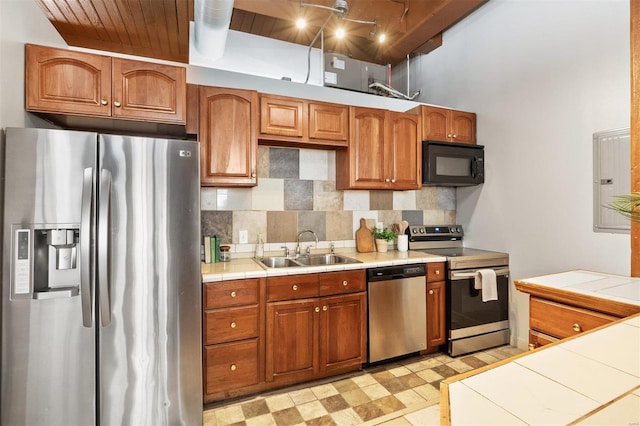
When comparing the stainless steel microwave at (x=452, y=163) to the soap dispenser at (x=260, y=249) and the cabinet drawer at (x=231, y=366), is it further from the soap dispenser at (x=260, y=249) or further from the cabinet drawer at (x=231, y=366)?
the cabinet drawer at (x=231, y=366)

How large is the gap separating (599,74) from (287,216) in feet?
8.94

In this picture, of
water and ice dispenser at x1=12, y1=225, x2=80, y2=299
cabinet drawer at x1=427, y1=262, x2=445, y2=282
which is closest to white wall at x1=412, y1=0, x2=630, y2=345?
cabinet drawer at x1=427, y1=262, x2=445, y2=282

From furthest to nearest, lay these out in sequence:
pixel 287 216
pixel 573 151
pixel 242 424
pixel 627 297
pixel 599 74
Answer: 1. pixel 287 216
2. pixel 573 151
3. pixel 599 74
4. pixel 242 424
5. pixel 627 297

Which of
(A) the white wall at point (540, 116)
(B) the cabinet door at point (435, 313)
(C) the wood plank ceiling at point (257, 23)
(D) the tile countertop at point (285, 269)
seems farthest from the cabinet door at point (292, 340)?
(C) the wood plank ceiling at point (257, 23)

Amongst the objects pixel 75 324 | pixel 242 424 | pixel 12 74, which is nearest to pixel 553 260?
pixel 242 424

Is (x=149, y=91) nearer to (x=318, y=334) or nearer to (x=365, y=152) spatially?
(x=365, y=152)

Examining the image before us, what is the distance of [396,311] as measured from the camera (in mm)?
2689

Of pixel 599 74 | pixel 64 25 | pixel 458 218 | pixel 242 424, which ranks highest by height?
pixel 64 25

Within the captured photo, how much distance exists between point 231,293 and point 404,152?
210cm

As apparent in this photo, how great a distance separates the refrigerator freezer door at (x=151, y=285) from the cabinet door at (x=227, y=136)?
0.48 metres

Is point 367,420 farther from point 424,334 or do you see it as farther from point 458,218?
point 458,218

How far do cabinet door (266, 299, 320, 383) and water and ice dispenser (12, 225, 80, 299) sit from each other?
1.21 m

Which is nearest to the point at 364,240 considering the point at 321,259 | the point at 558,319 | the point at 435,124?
the point at 321,259

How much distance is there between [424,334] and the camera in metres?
2.81
